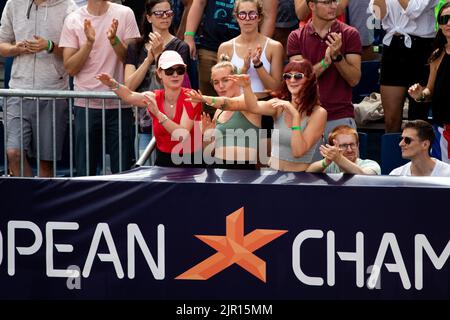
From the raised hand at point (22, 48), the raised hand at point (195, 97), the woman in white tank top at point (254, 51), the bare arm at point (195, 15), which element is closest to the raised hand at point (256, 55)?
the woman in white tank top at point (254, 51)

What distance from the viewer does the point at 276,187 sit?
788 centimetres

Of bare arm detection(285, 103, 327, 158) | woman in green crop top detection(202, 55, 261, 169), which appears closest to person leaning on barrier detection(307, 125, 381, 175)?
bare arm detection(285, 103, 327, 158)

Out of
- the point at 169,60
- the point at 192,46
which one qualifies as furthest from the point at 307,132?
the point at 192,46

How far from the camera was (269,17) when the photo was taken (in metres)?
10.5

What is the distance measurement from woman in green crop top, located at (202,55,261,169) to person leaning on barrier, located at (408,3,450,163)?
1539mm

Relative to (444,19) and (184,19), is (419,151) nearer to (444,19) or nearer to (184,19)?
(444,19)

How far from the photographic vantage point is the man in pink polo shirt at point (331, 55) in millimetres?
9625

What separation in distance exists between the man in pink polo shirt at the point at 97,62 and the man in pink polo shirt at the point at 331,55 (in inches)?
63.4

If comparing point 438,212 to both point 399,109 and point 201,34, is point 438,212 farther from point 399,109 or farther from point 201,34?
point 201,34

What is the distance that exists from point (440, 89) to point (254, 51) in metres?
1.62

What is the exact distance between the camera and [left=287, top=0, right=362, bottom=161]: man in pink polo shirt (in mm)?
9625

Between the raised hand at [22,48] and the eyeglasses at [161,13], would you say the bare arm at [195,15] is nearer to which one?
the eyeglasses at [161,13]

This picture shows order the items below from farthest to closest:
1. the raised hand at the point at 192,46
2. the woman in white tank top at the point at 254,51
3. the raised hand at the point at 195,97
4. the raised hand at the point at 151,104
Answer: the raised hand at the point at 192,46 → the woman in white tank top at the point at 254,51 → the raised hand at the point at 151,104 → the raised hand at the point at 195,97

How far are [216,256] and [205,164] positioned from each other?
4.03ft
